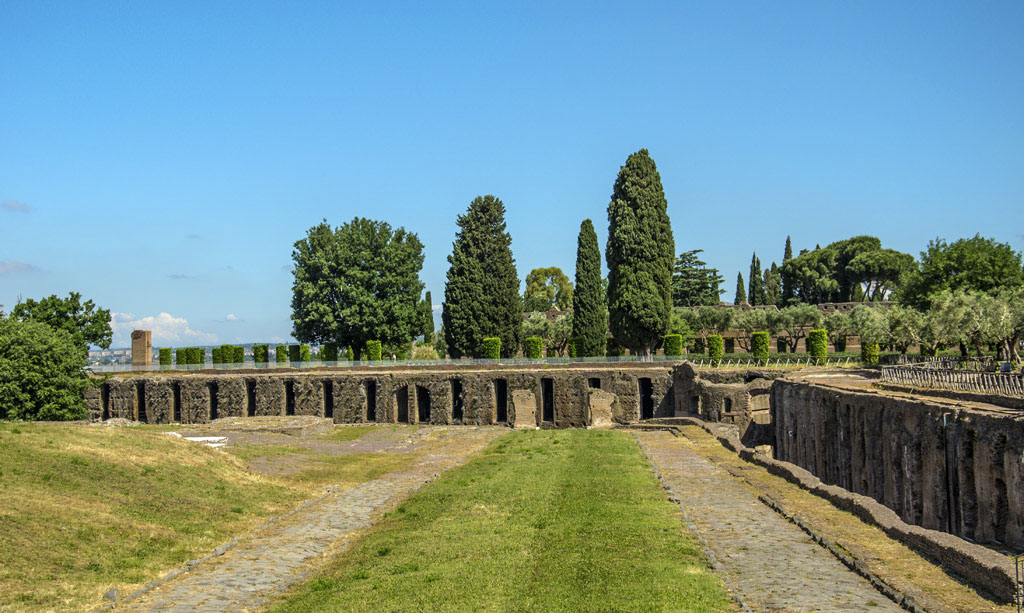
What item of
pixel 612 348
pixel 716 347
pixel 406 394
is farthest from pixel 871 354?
pixel 406 394

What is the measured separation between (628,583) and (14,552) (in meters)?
11.7

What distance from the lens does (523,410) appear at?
5684 centimetres

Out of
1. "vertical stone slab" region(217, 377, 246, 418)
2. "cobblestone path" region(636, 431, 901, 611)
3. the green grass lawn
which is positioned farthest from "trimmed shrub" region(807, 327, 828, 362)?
"vertical stone slab" region(217, 377, 246, 418)

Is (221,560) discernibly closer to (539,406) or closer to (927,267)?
(539,406)

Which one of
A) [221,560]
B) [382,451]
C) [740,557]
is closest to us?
[740,557]

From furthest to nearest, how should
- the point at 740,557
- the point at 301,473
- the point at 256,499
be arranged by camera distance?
1. the point at 301,473
2. the point at 256,499
3. the point at 740,557

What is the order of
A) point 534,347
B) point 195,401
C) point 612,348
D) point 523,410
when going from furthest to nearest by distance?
point 612,348 < point 534,347 < point 195,401 < point 523,410

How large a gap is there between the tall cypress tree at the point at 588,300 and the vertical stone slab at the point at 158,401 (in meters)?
31.0

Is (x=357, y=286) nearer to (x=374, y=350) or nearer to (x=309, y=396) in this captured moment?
(x=374, y=350)

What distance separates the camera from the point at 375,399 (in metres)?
60.7

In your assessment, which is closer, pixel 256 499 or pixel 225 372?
pixel 256 499

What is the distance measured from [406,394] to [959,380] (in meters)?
38.3

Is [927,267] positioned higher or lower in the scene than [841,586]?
higher

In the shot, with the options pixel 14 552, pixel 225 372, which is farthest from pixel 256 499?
pixel 225 372
